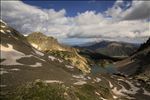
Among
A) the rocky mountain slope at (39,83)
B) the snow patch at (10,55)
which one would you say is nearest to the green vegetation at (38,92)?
the rocky mountain slope at (39,83)

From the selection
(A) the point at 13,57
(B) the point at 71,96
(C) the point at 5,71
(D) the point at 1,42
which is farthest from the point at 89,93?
(D) the point at 1,42

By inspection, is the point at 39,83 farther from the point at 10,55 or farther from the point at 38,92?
the point at 10,55

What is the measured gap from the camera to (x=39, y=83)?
10688cm

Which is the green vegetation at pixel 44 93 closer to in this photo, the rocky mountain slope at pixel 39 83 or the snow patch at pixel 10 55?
the rocky mountain slope at pixel 39 83

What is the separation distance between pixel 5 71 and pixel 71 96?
1596 inches

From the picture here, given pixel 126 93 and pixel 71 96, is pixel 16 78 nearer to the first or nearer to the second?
pixel 71 96

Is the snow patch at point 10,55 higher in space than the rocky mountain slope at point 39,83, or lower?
higher

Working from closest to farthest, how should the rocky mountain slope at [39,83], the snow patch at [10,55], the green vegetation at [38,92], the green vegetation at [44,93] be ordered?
the green vegetation at [38,92] → the green vegetation at [44,93] → the rocky mountain slope at [39,83] → the snow patch at [10,55]

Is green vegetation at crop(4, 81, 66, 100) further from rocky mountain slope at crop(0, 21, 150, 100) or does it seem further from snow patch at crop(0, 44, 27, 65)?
snow patch at crop(0, 44, 27, 65)

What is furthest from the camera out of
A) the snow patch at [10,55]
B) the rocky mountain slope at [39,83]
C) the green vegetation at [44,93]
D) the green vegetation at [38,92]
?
the snow patch at [10,55]

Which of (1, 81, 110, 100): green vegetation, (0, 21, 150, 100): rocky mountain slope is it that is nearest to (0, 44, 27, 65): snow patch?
(0, 21, 150, 100): rocky mountain slope

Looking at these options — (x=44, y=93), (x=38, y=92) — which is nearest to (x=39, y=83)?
(x=38, y=92)

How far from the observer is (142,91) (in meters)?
167

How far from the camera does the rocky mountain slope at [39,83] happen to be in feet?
330
